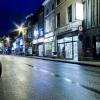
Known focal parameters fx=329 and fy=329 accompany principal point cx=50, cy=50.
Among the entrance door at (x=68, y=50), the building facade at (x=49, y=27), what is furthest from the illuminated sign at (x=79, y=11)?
the building facade at (x=49, y=27)

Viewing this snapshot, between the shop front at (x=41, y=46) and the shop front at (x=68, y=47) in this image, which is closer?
the shop front at (x=68, y=47)

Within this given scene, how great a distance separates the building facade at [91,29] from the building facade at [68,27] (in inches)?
67.7

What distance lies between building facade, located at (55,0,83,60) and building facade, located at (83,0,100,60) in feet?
5.64

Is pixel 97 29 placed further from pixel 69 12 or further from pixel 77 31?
pixel 69 12

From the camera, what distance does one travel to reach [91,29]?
39.6 metres

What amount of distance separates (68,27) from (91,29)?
8.25m

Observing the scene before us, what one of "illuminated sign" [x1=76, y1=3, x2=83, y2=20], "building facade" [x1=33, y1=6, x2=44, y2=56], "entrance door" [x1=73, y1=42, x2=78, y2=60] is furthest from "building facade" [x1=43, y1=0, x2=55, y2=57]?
"illuminated sign" [x1=76, y1=3, x2=83, y2=20]

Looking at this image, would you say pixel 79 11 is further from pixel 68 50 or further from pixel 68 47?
pixel 68 50

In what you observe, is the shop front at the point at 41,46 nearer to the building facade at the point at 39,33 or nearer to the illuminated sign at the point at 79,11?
the building facade at the point at 39,33

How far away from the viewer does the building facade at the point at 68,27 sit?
4334 centimetres

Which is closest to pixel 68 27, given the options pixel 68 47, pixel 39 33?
pixel 68 47

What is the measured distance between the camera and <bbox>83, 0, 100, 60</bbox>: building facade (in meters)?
38.3

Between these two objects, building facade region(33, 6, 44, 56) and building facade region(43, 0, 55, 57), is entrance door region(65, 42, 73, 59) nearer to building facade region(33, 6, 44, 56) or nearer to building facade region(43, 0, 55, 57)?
building facade region(43, 0, 55, 57)

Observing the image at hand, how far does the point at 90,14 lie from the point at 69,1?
28.3 feet
